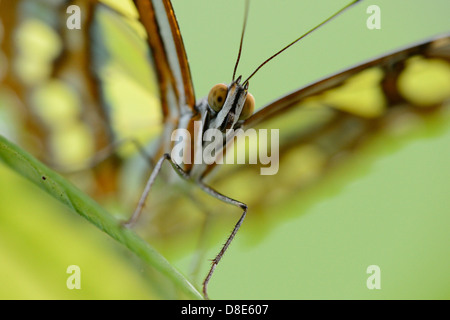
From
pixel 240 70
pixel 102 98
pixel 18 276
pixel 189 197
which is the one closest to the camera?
pixel 18 276

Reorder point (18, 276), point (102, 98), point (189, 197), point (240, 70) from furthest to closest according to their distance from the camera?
1. point (189, 197)
2. point (102, 98)
3. point (240, 70)
4. point (18, 276)

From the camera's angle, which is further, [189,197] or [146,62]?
[189,197]

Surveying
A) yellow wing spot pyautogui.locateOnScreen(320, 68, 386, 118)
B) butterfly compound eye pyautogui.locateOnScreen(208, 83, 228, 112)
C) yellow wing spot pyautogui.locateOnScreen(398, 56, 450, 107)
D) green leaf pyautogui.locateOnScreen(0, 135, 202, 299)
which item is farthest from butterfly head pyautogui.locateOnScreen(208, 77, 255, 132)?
green leaf pyautogui.locateOnScreen(0, 135, 202, 299)

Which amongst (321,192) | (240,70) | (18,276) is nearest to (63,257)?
(18,276)

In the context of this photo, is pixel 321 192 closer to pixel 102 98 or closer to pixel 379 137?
pixel 379 137

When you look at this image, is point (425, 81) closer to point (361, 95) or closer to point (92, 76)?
point (361, 95)

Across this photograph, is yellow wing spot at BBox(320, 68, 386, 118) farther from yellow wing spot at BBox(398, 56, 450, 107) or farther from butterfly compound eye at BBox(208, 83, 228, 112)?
butterfly compound eye at BBox(208, 83, 228, 112)
